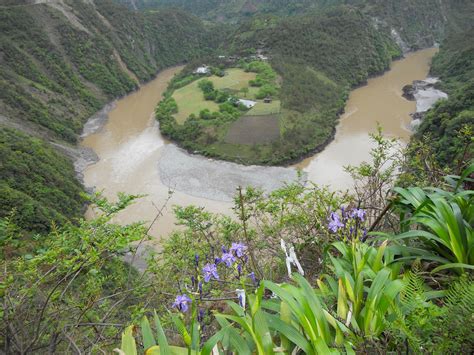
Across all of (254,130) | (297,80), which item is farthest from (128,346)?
(297,80)

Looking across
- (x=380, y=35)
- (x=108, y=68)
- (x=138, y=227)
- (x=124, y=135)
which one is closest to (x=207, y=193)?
(x=124, y=135)

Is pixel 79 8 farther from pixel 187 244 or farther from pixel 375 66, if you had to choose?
pixel 187 244

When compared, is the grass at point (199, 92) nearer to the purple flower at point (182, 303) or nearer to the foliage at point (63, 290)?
the foliage at point (63, 290)

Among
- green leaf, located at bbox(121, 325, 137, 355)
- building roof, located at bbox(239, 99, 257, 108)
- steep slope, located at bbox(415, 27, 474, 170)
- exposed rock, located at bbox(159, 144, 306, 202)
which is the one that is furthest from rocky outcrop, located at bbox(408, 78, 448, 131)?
green leaf, located at bbox(121, 325, 137, 355)

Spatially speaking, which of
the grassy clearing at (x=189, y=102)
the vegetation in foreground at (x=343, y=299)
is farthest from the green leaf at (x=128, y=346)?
the grassy clearing at (x=189, y=102)

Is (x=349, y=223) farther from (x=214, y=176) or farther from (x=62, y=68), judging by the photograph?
(x=62, y=68)

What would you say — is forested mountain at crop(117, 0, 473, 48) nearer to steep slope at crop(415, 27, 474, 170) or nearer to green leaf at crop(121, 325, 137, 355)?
steep slope at crop(415, 27, 474, 170)
